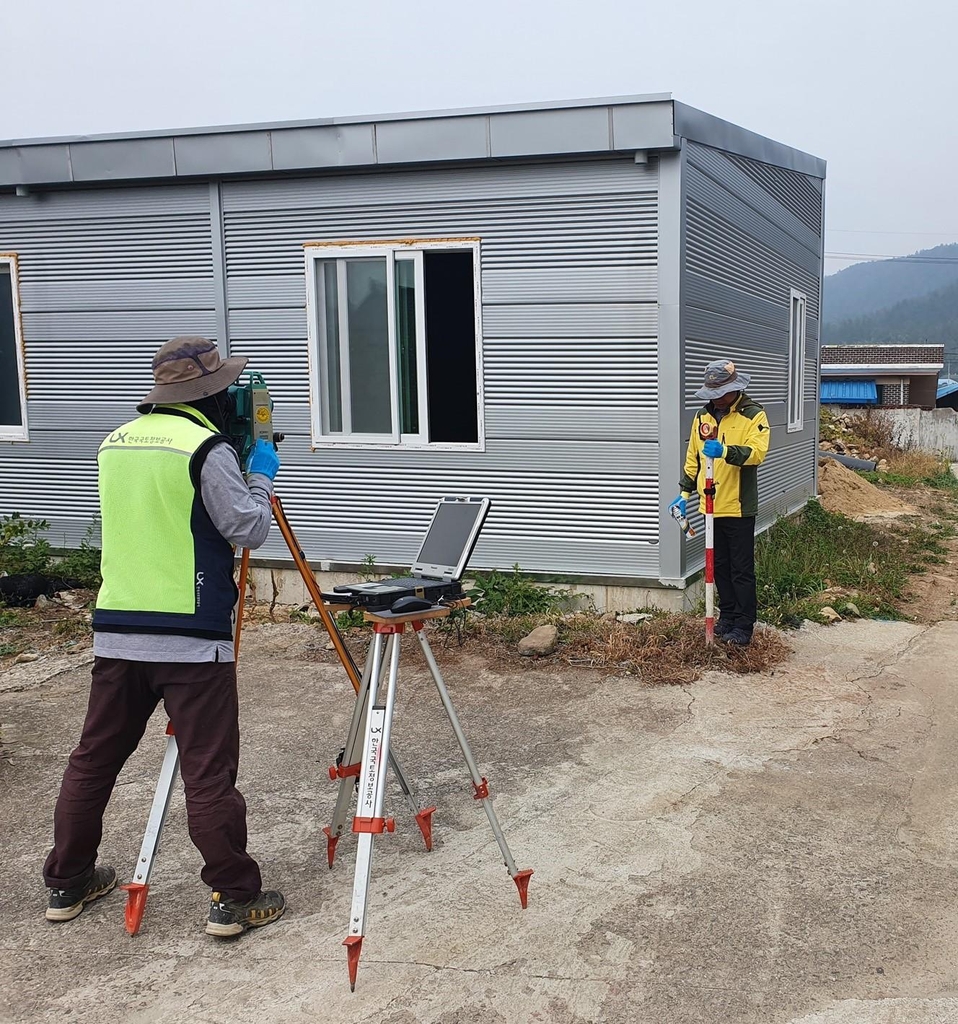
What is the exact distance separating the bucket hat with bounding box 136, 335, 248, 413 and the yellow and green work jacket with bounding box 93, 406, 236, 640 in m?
0.12

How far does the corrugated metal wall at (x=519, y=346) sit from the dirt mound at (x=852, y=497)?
7.37 metres

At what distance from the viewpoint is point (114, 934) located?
3.91 meters

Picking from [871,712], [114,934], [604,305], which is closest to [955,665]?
[871,712]

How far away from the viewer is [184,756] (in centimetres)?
379

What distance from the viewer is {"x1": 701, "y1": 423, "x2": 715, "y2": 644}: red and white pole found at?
7.19m

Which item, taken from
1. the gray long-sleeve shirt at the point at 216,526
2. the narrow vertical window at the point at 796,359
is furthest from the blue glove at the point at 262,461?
the narrow vertical window at the point at 796,359

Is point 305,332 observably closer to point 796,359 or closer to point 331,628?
point 331,628

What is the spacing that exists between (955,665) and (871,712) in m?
1.35

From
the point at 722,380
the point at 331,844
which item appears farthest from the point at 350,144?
A: the point at 331,844

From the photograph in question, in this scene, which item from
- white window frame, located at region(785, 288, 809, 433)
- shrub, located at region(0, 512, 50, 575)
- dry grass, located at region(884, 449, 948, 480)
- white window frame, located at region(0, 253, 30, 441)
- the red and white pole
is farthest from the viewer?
dry grass, located at region(884, 449, 948, 480)

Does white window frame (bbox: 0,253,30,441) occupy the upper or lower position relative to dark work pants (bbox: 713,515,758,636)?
upper

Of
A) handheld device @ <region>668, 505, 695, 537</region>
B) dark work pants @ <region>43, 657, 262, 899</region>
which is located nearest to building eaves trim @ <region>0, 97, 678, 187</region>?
handheld device @ <region>668, 505, 695, 537</region>

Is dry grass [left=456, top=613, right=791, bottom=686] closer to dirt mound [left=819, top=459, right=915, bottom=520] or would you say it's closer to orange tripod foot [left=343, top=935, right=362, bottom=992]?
orange tripod foot [left=343, top=935, right=362, bottom=992]

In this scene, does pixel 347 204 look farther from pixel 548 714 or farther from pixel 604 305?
pixel 548 714
